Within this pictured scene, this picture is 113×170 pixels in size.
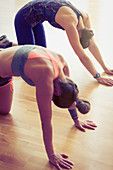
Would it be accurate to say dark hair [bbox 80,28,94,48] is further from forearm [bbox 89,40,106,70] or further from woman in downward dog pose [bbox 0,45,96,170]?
woman in downward dog pose [bbox 0,45,96,170]

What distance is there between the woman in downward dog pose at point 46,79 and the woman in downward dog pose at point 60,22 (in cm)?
66

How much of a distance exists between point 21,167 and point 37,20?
1350 millimetres

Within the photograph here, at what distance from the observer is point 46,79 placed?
1.44 meters

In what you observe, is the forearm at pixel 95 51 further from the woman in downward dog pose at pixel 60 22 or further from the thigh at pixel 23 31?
the thigh at pixel 23 31

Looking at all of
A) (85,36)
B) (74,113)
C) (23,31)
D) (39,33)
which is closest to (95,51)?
(85,36)

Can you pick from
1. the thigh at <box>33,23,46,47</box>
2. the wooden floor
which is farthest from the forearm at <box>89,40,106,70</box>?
the thigh at <box>33,23,46,47</box>

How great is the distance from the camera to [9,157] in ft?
5.53

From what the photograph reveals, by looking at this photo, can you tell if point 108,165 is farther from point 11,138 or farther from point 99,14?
point 99,14

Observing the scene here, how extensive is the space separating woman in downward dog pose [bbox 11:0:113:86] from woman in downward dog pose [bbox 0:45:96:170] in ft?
2.16

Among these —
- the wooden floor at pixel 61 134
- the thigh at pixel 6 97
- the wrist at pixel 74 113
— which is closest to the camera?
the wooden floor at pixel 61 134

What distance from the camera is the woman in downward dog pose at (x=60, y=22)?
2.24 m

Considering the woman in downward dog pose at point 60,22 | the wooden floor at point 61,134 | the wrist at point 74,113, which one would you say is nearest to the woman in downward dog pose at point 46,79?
the wooden floor at point 61,134

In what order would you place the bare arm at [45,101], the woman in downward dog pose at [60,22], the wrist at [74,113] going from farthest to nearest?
the woman in downward dog pose at [60,22] → the wrist at [74,113] → the bare arm at [45,101]

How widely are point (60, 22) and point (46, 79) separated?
0.97 metres
